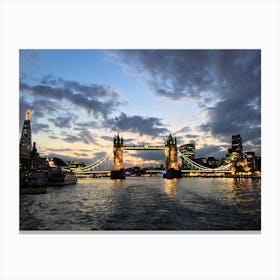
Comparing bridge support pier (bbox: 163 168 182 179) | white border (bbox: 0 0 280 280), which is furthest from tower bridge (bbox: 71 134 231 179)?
white border (bbox: 0 0 280 280)

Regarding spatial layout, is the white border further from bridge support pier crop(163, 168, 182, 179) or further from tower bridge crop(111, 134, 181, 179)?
bridge support pier crop(163, 168, 182, 179)

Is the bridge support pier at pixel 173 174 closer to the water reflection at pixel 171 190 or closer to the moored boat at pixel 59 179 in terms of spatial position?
the water reflection at pixel 171 190

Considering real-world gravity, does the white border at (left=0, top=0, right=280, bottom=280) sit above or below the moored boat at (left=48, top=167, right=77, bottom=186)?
above

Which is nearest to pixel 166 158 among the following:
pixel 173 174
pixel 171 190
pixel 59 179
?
pixel 171 190

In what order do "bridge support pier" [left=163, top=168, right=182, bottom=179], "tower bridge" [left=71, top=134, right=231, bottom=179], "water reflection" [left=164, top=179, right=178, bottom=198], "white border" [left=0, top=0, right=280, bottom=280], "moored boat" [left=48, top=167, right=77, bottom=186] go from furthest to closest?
1. "bridge support pier" [left=163, top=168, right=182, bottom=179]
2. "moored boat" [left=48, top=167, right=77, bottom=186]
3. "water reflection" [left=164, top=179, right=178, bottom=198]
4. "tower bridge" [left=71, top=134, right=231, bottom=179]
5. "white border" [left=0, top=0, right=280, bottom=280]

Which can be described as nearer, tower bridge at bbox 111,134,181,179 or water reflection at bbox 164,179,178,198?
tower bridge at bbox 111,134,181,179

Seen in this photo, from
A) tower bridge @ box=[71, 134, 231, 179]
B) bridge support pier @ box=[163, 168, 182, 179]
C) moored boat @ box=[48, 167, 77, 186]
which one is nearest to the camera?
tower bridge @ box=[71, 134, 231, 179]
